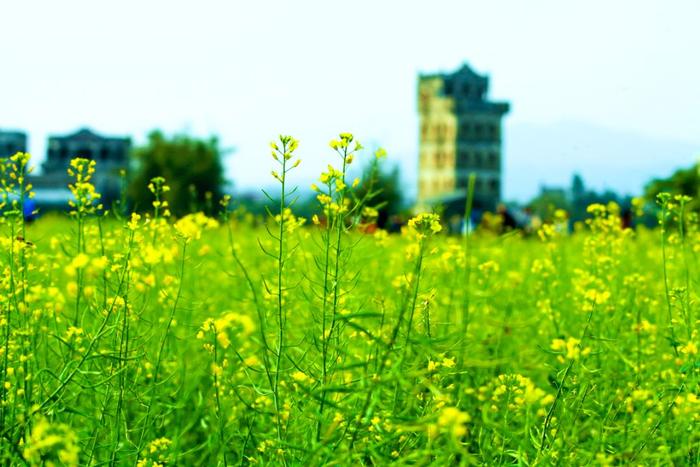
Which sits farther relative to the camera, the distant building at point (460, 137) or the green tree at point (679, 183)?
the distant building at point (460, 137)

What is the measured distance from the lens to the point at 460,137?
379 ft

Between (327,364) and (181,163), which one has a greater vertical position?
(327,364)

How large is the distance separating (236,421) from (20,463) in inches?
38.7

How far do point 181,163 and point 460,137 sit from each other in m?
73.5

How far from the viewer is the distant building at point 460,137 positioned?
115562mm

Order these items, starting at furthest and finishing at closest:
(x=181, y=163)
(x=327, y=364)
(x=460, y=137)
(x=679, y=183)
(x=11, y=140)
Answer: (x=460, y=137), (x=11, y=140), (x=679, y=183), (x=181, y=163), (x=327, y=364)

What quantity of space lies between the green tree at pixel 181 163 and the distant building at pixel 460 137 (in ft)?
223

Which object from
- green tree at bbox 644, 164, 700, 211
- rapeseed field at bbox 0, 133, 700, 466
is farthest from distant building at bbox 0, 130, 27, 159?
rapeseed field at bbox 0, 133, 700, 466

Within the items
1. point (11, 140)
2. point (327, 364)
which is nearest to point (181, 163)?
point (327, 364)

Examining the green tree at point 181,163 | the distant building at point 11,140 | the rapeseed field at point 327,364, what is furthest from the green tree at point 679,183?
the distant building at point 11,140

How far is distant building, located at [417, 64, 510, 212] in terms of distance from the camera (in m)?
116

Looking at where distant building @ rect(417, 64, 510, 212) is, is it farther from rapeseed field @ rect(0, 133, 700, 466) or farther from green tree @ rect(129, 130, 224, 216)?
rapeseed field @ rect(0, 133, 700, 466)

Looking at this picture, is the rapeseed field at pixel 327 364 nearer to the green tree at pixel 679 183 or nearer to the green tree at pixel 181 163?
the green tree at pixel 181 163

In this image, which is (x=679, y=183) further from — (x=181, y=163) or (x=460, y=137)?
(x=460, y=137)
